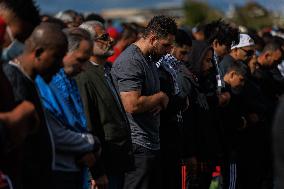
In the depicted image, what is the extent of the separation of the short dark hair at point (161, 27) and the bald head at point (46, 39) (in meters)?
2.25

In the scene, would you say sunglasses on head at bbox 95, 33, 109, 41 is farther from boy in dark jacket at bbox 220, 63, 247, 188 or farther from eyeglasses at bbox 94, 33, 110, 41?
boy in dark jacket at bbox 220, 63, 247, 188

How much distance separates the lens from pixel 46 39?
484 cm

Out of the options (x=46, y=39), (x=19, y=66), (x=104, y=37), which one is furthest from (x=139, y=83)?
(x=19, y=66)

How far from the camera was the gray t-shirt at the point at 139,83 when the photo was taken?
686 cm

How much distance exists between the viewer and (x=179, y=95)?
289 inches

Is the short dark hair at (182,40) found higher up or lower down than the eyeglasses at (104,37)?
lower down

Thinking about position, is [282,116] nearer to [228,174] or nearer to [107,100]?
[107,100]

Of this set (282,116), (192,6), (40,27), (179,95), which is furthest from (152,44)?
(192,6)

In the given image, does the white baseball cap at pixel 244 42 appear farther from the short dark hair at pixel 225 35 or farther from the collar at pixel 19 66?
the collar at pixel 19 66

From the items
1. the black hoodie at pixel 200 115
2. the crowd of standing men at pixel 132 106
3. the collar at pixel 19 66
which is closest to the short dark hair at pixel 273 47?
the crowd of standing men at pixel 132 106

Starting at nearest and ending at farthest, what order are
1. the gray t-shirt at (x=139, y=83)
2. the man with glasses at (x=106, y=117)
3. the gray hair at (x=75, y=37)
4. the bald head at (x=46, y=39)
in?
1. the bald head at (x=46, y=39)
2. the gray hair at (x=75, y=37)
3. the man with glasses at (x=106, y=117)
4. the gray t-shirt at (x=139, y=83)

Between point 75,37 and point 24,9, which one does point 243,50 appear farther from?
point 24,9

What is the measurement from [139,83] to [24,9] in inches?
72.8

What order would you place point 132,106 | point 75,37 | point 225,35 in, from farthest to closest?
point 225,35, point 132,106, point 75,37
